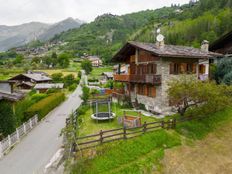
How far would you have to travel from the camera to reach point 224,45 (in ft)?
109

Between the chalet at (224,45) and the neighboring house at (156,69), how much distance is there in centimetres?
656

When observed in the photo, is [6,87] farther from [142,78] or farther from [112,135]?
[142,78]

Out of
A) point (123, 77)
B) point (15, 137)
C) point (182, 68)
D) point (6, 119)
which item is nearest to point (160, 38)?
point (182, 68)

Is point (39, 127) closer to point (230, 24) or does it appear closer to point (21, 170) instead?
point (21, 170)

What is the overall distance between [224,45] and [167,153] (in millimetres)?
24265

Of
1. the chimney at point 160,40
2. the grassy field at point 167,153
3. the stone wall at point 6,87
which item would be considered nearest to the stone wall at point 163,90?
the chimney at point 160,40

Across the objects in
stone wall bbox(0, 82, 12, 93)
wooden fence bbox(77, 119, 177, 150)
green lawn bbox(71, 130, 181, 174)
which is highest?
stone wall bbox(0, 82, 12, 93)

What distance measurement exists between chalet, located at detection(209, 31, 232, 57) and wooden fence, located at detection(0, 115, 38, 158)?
2680cm

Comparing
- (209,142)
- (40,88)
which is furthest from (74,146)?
(40,88)

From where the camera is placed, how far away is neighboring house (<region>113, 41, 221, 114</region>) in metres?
22.2

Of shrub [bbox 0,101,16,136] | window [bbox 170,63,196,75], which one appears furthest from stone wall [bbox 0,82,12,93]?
window [bbox 170,63,196,75]

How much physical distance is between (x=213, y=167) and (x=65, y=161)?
32.4 ft

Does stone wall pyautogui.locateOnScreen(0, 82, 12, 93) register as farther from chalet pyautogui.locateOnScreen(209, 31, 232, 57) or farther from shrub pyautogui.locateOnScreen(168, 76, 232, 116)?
chalet pyautogui.locateOnScreen(209, 31, 232, 57)

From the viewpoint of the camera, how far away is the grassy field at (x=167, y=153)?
13.2 meters
